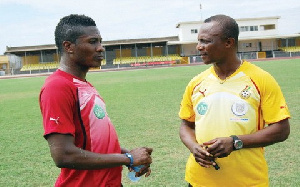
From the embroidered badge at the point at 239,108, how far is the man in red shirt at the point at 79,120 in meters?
0.70

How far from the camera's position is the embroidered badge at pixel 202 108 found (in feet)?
9.49

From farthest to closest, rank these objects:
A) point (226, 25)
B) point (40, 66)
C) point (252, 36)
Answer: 1. point (252, 36)
2. point (40, 66)
3. point (226, 25)

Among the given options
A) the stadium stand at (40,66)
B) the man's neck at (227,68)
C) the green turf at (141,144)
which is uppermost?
the man's neck at (227,68)

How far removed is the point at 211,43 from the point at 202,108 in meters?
0.49

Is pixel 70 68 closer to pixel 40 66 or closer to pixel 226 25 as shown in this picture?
pixel 226 25

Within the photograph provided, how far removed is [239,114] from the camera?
2777mm

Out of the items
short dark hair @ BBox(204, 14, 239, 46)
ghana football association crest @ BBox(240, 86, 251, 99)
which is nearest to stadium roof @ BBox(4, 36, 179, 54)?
short dark hair @ BBox(204, 14, 239, 46)

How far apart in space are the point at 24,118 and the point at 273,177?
323 inches

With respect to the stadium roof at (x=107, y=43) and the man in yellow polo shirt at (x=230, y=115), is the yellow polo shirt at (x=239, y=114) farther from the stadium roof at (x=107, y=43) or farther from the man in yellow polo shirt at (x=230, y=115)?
the stadium roof at (x=107, y=43)

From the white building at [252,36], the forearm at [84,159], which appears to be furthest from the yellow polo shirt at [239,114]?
the white building at [252,36]

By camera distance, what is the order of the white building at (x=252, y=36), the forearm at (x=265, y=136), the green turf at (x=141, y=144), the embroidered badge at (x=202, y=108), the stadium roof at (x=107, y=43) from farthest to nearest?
the white building at (x=252, y=36) < the stadium roof at (x=107, y=43) < the green turf at (x=141, y=144) < the embroidered badge at (x=202, y=108) < the forearm at (x=265, y=136)

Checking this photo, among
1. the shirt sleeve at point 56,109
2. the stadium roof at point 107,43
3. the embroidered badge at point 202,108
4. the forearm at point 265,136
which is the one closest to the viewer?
the shirt sleeve at point 56,109

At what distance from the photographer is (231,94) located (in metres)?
2.81

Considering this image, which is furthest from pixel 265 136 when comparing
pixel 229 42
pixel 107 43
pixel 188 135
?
pixel 107 43
